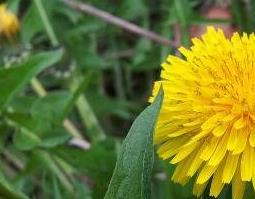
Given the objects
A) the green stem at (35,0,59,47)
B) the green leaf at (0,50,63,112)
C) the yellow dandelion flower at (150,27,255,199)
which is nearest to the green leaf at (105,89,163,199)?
the yellow dandelion flower at (150,27,255,199)

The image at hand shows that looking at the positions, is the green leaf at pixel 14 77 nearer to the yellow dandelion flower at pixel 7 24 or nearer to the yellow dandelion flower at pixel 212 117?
the yellow dandelion flower at pixel 212 117

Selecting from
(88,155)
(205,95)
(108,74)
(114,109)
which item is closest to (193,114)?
(205,95)

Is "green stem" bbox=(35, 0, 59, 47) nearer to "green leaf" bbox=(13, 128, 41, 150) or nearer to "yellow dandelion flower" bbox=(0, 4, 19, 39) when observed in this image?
"yellow dandelion flower" bbox=(0, 4, 19, 39)

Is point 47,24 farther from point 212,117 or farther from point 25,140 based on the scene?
point 212,117

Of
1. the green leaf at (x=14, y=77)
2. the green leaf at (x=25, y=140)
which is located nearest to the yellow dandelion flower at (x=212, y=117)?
the green leaf at (x=14, y=77)

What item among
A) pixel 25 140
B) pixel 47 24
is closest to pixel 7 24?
pixel 47 24

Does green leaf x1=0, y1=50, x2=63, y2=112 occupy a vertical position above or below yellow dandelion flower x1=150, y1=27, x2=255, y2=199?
above

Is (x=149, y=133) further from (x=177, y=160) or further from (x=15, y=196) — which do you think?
(x=15, y=196)

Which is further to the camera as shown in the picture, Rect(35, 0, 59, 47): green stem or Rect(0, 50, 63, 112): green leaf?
Rect(35, 0, 59, 47): green stem
